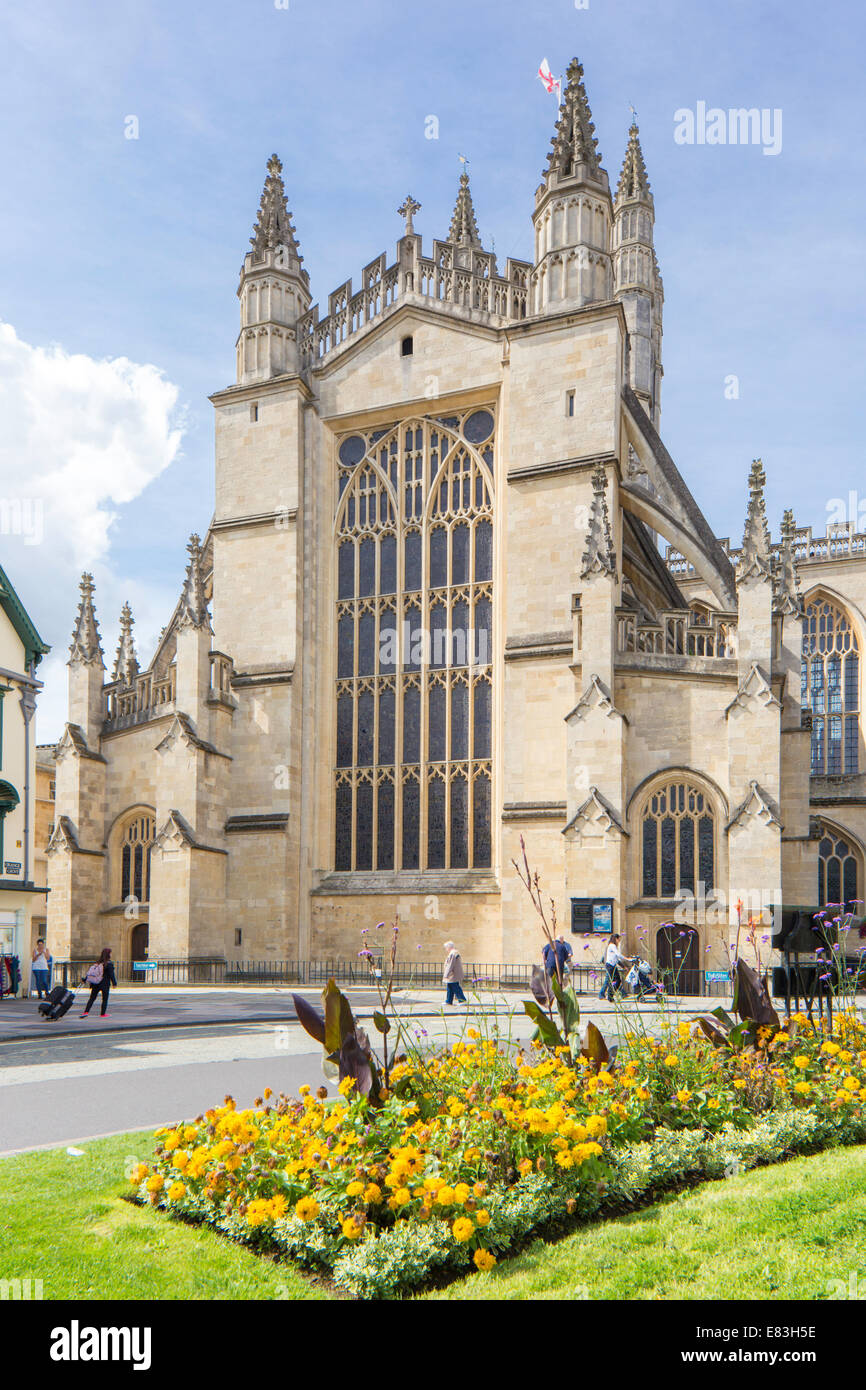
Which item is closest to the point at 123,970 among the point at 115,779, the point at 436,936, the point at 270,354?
the point at 115,779

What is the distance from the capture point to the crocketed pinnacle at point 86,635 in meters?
29.8

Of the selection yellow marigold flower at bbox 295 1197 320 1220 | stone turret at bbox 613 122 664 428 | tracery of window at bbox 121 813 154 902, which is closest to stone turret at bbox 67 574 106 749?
tracery of window at bbox 121 813 154 902

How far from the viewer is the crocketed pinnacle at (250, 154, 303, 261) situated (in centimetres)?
3108

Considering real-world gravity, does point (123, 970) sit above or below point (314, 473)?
below

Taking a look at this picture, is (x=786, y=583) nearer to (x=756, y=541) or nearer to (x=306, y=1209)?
(x=756, y=541)

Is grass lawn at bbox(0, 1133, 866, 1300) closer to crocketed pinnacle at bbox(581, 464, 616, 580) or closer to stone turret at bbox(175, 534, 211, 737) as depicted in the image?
crocketed pinnacle at bbox(581, 464, 616, 580)

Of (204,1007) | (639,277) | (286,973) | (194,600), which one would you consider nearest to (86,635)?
(194,600)

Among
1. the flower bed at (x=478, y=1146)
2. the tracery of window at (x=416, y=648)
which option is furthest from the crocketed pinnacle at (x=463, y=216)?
the flower bed at (x=478, y=1146)

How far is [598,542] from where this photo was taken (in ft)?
80.6

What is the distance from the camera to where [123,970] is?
28531mm

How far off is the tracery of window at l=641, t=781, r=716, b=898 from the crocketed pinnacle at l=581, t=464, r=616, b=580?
5063 millimetres

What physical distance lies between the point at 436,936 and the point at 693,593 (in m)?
22.3

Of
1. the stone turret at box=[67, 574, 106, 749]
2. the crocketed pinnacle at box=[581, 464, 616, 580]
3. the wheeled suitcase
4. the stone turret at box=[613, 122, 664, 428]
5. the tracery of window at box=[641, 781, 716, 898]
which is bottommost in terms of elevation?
the wheeled suitcase
